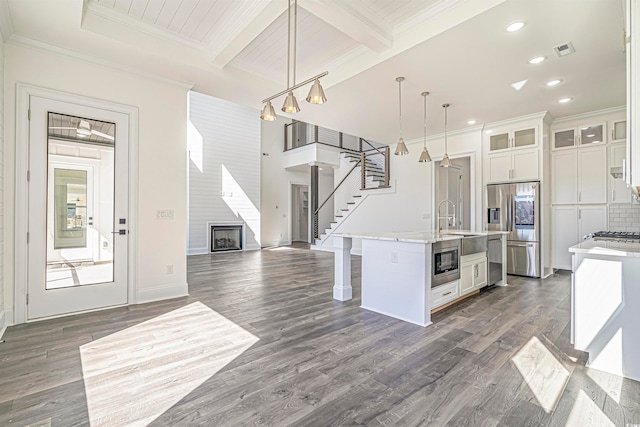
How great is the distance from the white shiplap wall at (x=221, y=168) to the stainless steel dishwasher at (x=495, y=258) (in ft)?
22.7

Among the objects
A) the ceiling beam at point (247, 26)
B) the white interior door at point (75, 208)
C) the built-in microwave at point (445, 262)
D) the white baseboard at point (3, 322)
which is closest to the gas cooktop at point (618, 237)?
the built-in microwave at point (445, 262)

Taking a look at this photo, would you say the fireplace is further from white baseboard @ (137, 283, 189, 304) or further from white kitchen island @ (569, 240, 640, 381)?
white kitchen island @ (569, 240, 640, 381)

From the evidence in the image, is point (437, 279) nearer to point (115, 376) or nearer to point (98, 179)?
point (115, 376)

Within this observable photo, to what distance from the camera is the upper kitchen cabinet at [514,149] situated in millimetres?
5295

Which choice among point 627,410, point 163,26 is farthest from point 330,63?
point 627,410

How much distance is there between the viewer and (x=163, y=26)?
3.32 metres

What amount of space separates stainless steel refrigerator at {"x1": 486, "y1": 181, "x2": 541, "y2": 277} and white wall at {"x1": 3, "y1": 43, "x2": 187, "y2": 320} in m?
5.46

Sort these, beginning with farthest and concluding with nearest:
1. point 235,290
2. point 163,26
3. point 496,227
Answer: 1. point 496,227
2. point 235,290
3. point 163,26

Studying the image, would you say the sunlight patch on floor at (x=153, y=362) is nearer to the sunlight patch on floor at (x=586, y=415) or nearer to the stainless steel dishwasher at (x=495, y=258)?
the sunlight patch on floor at (x=586, y=415)

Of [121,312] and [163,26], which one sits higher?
[163,26]

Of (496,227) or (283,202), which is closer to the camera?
(496,227)

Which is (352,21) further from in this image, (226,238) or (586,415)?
(226,238)

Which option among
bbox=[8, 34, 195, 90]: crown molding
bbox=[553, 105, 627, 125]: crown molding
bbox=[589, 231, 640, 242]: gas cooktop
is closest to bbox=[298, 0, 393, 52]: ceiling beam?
bbox=[8, 34, 195, 90]: crown molding

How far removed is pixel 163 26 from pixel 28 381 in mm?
3459
